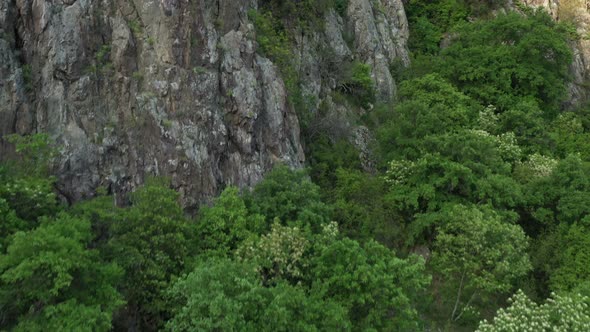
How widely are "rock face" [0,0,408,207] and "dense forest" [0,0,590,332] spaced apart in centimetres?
171

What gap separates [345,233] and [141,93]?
1199 centimetres

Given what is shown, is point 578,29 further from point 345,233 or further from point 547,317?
point 547,317

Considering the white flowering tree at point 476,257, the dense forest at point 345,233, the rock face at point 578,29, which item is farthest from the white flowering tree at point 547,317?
the rock face at point 578,29

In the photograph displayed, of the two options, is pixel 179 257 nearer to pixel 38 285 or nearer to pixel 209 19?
pixel 38 285

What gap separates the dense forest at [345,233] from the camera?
44.2 ft

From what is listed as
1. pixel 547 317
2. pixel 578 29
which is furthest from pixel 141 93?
pixel 578 29

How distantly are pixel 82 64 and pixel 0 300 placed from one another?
13447 millimetres

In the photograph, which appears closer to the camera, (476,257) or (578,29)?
(476,257)

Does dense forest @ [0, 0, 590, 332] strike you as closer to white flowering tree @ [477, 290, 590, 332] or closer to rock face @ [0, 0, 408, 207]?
white flowering tree @ [477, 290, 590, 332]

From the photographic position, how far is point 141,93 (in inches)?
888

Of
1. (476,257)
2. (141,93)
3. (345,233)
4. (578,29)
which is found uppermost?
(578,29)

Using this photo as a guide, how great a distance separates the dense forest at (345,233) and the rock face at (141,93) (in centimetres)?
171

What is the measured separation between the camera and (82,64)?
22547 millimetres

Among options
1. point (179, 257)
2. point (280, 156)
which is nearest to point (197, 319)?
point (179, 257)
